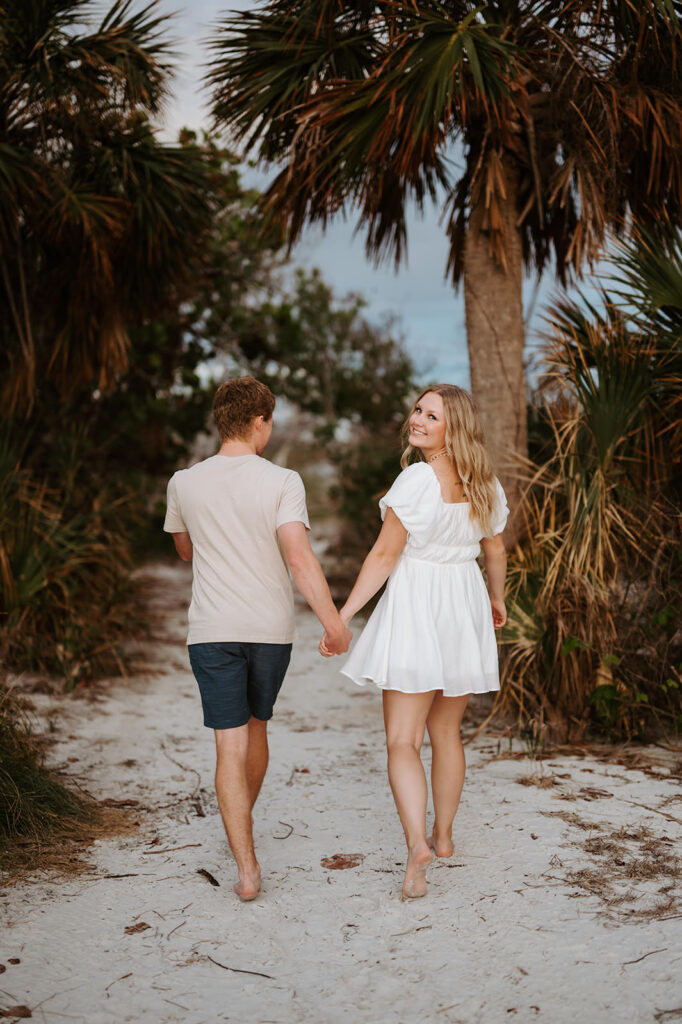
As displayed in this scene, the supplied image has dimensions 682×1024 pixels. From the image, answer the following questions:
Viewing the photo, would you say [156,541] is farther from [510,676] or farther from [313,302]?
[510,676]

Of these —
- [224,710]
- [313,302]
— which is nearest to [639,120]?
[224,710]

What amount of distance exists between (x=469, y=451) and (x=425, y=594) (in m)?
0.54

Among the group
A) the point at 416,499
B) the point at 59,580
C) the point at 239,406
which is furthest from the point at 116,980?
the point at 59,580

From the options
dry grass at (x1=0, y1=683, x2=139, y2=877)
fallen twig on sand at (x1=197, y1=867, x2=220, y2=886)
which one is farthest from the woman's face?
dry grass at (x1=0, y1=683, x2=139, y2=877)

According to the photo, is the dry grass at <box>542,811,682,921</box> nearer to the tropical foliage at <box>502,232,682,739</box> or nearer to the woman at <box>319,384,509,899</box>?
the woman at <box>319,384,509,899</box>

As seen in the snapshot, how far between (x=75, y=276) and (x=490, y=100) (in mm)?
3975

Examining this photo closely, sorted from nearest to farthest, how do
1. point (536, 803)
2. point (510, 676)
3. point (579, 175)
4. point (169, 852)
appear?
point (169, 852), point (536, 803), point (510, 676), point (579, 175)

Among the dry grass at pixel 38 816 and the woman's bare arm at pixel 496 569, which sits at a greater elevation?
the woman's bare arm at pixel 496 569

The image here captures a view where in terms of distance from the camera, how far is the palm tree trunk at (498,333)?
6031mm

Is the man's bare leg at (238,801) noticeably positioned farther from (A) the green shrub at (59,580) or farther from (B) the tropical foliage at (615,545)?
(A) the green shrub at (59,580)

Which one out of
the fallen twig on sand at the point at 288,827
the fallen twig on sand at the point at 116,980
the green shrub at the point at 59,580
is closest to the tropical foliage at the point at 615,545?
the fallen twig on sand at the point at 288,827

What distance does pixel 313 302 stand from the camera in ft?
62.3

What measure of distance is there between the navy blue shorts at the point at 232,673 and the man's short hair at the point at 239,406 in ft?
2.54

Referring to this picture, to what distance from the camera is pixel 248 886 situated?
10.7 ft
